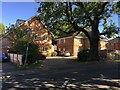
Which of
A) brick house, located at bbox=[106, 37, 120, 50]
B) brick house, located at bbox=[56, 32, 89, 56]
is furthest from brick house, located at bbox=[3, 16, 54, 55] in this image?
brick house, located at bbox=[106, 37, 120, 50]

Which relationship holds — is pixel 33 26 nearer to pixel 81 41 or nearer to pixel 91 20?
pixel 81 41

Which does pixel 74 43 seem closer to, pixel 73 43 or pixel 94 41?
pixel 73 43

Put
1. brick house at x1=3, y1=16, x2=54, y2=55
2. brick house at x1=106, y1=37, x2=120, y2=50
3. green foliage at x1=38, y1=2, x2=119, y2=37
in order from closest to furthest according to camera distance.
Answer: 1. green foliage at x1=38, y1=2, x2=119, y2=37
2. brick house at x1=3, y1=16, x2=54, y2=55
3. brick house at x1=106, y1=37, x2=120, y2=50

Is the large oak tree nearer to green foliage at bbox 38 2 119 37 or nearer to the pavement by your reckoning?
green foliage at bbox 38 2 119 37

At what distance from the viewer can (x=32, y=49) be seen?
26953mm

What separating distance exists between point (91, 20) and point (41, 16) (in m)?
6.49

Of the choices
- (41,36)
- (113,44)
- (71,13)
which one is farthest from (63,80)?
(113,44)

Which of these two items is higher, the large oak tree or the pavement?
the large oak tree

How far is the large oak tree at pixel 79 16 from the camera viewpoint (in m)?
29.7

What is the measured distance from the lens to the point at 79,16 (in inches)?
1261

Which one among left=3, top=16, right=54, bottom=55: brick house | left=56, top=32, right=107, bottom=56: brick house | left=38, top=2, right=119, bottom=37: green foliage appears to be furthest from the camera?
left=56, top=32, right=107, bottom=56: brick house

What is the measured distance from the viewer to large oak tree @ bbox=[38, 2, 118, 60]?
29719 mm

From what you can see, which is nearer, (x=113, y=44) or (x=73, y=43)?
(x=73, y=43)

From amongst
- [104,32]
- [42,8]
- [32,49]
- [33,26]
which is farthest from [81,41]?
[32,49]
